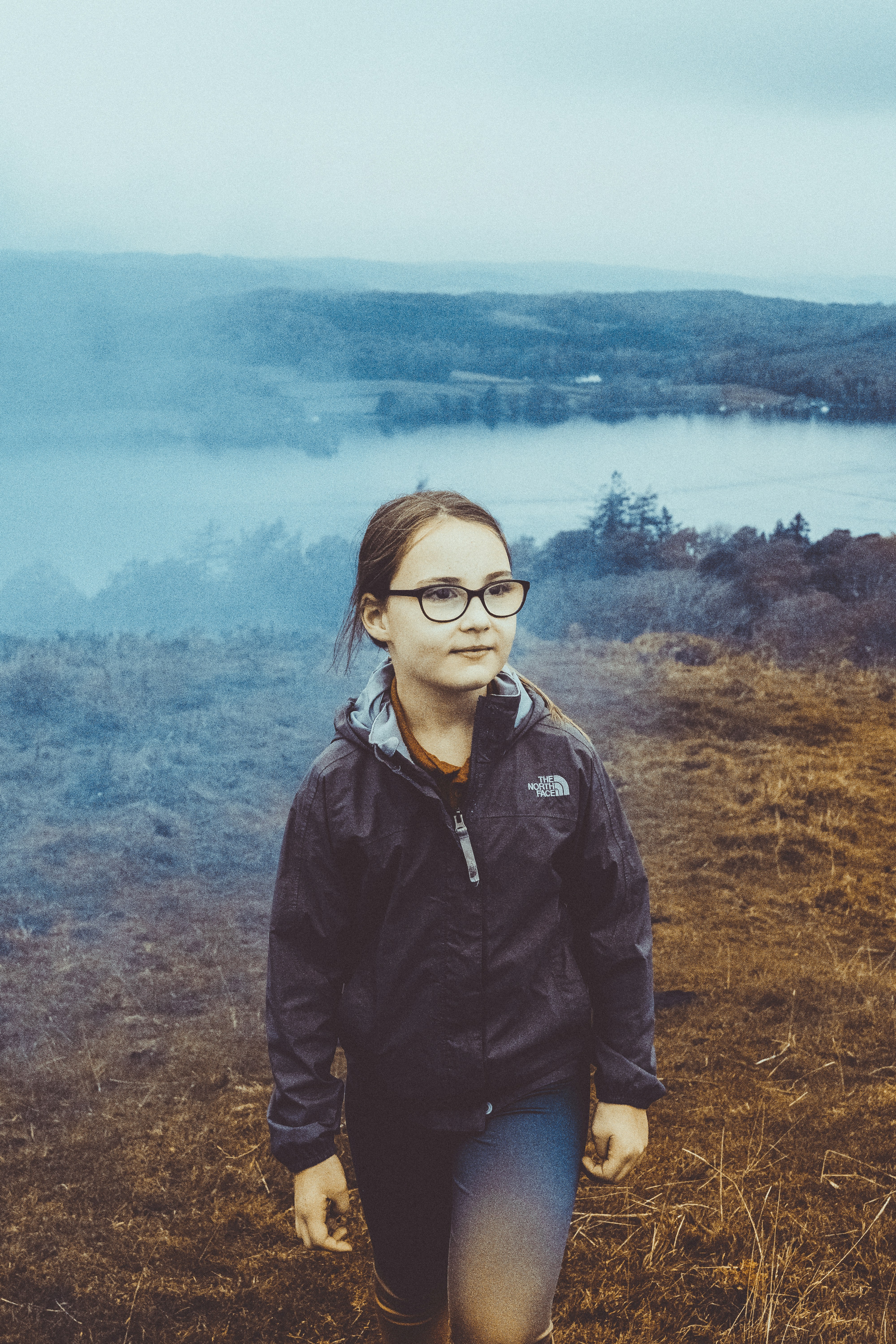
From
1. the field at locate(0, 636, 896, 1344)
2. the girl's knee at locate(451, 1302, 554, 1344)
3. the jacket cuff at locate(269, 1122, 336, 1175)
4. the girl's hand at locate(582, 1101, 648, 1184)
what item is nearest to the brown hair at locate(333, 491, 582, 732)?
the girl's hand at locate(582, 1101, 648, 1184)

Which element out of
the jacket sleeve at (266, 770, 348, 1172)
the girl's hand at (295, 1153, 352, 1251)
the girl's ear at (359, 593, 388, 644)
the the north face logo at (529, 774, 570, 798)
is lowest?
the girl's hand at (295, 1153, 352, 1251)

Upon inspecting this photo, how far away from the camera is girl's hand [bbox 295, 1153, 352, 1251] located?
1638 millimetres

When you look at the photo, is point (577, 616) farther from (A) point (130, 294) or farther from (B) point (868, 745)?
(A) point (130, 294)

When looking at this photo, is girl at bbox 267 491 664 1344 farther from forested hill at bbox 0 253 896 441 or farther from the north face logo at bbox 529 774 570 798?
forested hill at bbox 0 253 896 441

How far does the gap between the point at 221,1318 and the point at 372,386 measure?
25.1 ft

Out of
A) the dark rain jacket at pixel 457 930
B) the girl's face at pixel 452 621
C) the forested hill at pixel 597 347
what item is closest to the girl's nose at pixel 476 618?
the girl's face at pixel 452 621

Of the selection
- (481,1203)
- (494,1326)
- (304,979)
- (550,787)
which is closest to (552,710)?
(550,787)

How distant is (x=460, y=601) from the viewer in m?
1.56

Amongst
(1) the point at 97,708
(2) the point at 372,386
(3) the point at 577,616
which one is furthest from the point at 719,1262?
(2) the point at 372,386

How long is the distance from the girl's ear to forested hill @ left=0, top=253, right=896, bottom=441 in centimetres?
718

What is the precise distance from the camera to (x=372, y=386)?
30.1 feet

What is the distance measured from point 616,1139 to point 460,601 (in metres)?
0.80

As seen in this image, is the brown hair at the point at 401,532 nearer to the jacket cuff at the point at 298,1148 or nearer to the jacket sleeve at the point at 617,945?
the jacket sleeve at the point at 617,945

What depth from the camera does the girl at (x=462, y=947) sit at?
1557mm
